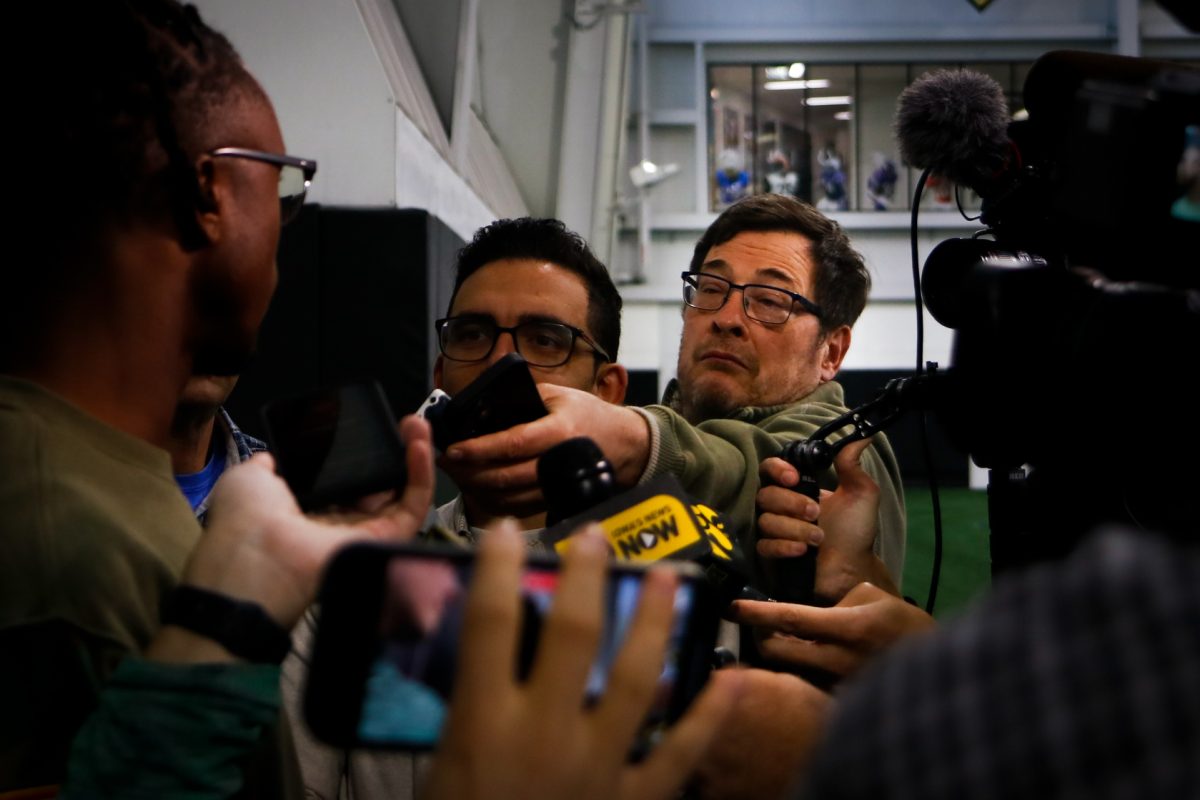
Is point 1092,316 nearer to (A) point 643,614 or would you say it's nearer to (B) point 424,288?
(A) point 643,614

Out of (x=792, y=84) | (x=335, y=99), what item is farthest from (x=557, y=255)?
(x=792, y=84)

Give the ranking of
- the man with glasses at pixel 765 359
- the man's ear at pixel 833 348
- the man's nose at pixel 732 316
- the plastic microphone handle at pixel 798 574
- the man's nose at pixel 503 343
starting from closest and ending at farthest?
the plastic microphone handle at pixel 798 574, the man with glasses at pixel 765 359, the man's nose at pixel 503 343, the man's nose at pixel 732 316, the man's ear at pixel 833 348

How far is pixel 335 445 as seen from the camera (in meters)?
0.74

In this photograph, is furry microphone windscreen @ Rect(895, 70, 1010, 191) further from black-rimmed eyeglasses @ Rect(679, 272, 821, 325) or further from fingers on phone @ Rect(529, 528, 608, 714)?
fingers on phone @ Rect(529, 528, 608, 714)

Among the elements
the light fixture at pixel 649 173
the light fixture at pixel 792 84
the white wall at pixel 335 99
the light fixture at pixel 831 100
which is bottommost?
the white wall at pixel 335 99

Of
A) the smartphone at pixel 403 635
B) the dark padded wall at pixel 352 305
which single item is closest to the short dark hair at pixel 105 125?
the smartphone at pixel 403 635

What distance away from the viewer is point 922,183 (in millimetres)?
1235

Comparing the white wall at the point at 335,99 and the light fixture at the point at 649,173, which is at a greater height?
the light fixture at the point at 649,173

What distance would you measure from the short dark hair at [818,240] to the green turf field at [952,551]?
2.65m

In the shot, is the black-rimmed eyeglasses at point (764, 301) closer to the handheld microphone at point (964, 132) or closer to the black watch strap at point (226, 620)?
the handheld microphone at point (964, 132)

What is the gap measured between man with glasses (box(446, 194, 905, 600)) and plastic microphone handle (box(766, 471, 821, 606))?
67mm

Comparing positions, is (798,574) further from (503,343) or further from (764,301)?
(764,301)

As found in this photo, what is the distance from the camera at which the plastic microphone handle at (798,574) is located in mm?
1240

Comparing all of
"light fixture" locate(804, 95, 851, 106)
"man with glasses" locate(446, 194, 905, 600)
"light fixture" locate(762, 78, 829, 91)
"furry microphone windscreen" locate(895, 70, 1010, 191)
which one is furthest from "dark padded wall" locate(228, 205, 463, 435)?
"light fixture" locate(804, 95, 851, 106)
